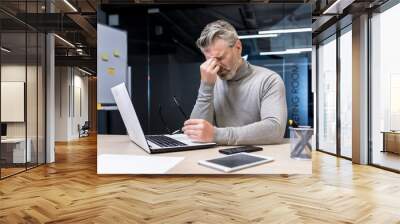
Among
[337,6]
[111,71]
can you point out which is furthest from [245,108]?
[337,6]

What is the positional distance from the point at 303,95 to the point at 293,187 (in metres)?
1.96

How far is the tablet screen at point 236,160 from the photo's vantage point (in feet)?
7.31

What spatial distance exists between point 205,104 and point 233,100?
0.21 metres

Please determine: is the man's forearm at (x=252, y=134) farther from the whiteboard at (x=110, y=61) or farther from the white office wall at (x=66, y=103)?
the white office wall at (x=66, y=103)

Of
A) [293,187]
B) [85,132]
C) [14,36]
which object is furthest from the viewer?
[85,132]

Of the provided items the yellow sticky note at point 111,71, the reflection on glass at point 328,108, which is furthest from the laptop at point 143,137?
the reflection on glass at point 328,108

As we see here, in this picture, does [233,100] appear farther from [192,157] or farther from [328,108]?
[328,108]

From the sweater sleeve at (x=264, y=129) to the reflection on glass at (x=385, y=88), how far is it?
3727 millimetres

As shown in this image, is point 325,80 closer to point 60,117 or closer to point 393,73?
point 393,73

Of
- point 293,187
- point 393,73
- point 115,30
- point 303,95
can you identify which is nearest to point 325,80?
point 393,73

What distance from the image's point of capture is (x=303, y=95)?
7.97ft

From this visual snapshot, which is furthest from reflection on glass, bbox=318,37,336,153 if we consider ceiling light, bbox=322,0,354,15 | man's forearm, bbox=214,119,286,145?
man's forearm, bbox=214,119,286,145

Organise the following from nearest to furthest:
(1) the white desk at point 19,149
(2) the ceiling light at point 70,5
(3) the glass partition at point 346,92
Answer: (2) the ceiling light at point 70,5
(1) the white desk at point 19,149
(3) the glass partition at point 346,92

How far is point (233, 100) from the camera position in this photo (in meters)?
2.34
